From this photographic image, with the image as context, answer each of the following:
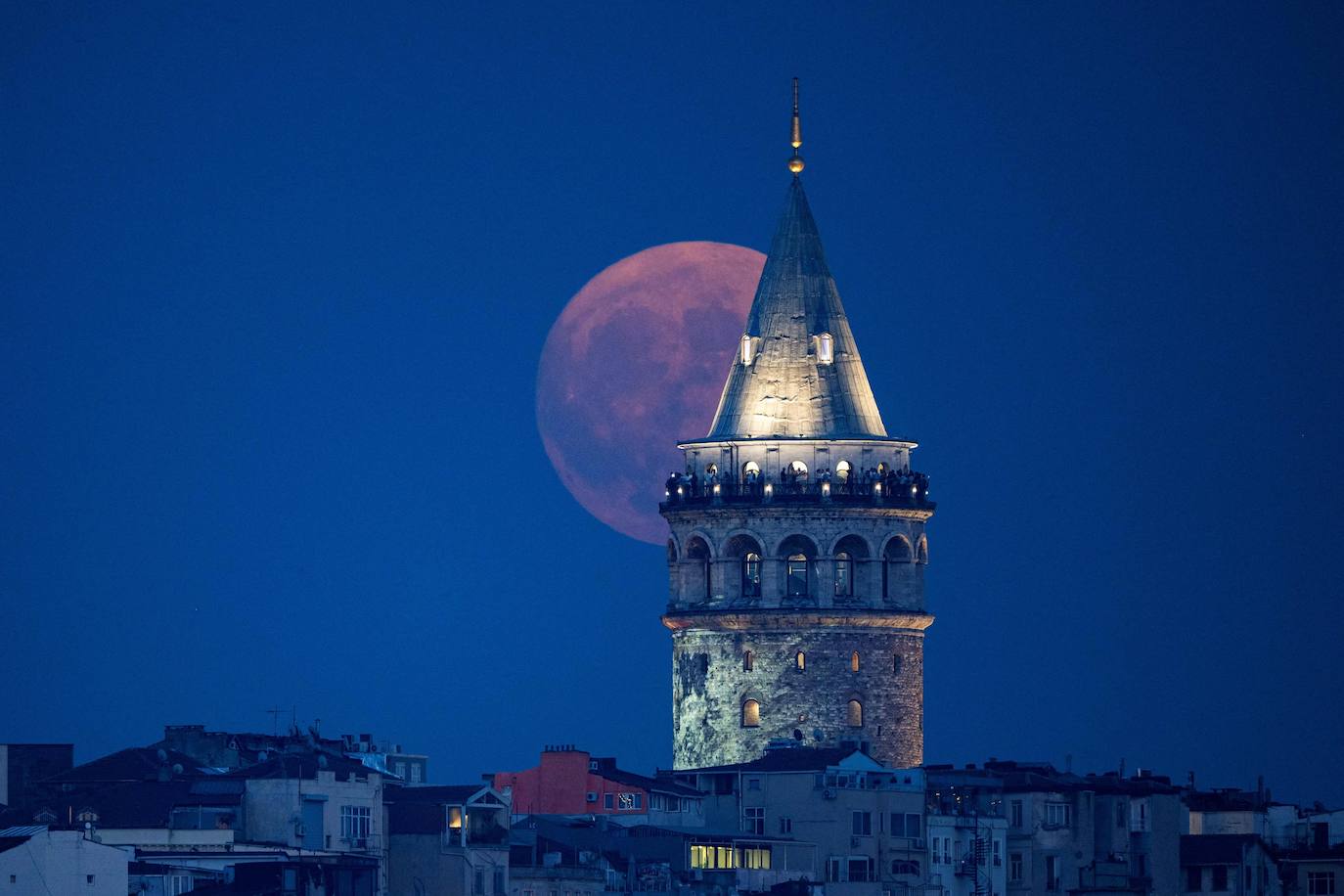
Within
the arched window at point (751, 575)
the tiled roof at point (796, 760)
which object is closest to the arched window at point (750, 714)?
the tiled roof at point (796, 760)

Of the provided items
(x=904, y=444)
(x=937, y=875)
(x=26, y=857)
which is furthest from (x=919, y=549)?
(x=26, y=857)

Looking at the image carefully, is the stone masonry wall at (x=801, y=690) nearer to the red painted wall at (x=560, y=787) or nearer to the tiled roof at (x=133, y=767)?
the red painted wall at (x=560, y=787)

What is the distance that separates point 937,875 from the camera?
149 m

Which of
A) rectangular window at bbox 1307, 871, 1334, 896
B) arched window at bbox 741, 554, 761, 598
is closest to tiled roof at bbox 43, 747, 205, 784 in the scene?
arched window at bbox 741, 554, 761, 598

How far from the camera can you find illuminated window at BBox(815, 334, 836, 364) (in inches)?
6206

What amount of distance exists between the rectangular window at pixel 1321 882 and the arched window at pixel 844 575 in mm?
16194

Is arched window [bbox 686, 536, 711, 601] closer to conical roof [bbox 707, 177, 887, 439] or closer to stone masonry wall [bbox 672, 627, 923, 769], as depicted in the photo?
stone masonry wall [bbox 672, 627, 923, 769]

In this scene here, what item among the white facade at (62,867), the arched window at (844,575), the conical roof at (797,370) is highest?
the conical roof at (797,370)

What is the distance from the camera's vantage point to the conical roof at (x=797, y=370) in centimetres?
15750

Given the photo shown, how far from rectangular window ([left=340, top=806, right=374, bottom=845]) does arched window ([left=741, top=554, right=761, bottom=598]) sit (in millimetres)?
21674

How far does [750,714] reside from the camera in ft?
516

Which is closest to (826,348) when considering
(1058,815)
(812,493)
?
(812,493)

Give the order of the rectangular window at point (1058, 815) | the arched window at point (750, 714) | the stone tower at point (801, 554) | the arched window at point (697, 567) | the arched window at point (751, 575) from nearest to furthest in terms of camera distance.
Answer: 1. the rectangular window at point (1058, 815)
2. the stone tower at point (801, 554)
3. the arched window at point (750, 714)
4. the arched window at point (751, 575)
5. the arched window at point (697, 567)

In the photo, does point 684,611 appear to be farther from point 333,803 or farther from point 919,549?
point 333,803
